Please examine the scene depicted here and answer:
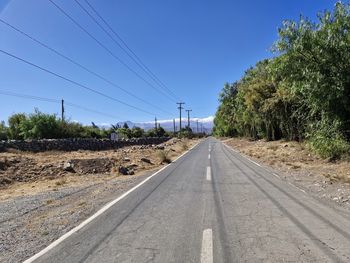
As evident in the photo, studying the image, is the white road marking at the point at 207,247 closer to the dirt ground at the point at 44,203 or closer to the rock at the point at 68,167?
the dirt ground at the point at 44,203

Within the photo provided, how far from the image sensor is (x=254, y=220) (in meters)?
8.48

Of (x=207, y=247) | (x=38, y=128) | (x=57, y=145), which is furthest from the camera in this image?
(x=38, y=128)

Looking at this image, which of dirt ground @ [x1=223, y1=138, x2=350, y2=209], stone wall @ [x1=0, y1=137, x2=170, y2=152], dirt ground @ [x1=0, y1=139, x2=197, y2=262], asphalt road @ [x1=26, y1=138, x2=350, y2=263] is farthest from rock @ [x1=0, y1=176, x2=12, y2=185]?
stone wall @ [x1=0, y1=137, x2=170, y2=152]

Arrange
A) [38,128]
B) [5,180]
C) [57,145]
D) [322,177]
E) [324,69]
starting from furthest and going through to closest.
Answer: [38,128]
[57,145]
[5,180]
[324,69]
[322,177]

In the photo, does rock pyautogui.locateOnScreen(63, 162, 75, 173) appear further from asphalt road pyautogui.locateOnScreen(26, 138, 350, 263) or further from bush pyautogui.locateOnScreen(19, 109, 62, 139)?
bush pyautogui.locateOnScreen(19, 109, 62, 139)

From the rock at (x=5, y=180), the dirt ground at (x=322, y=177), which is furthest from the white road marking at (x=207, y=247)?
the rock at (x=5, y=180)

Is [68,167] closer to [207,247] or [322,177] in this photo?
[322,177]

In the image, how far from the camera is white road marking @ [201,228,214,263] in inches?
230

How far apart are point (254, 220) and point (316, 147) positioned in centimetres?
1444

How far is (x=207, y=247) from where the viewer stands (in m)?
6.44

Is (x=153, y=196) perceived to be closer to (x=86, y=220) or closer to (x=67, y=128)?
(x=86, y=220)

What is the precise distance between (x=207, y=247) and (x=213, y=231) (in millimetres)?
1108

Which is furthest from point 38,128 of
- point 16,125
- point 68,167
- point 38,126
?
point 68,167

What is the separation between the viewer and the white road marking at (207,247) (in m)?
5.83
